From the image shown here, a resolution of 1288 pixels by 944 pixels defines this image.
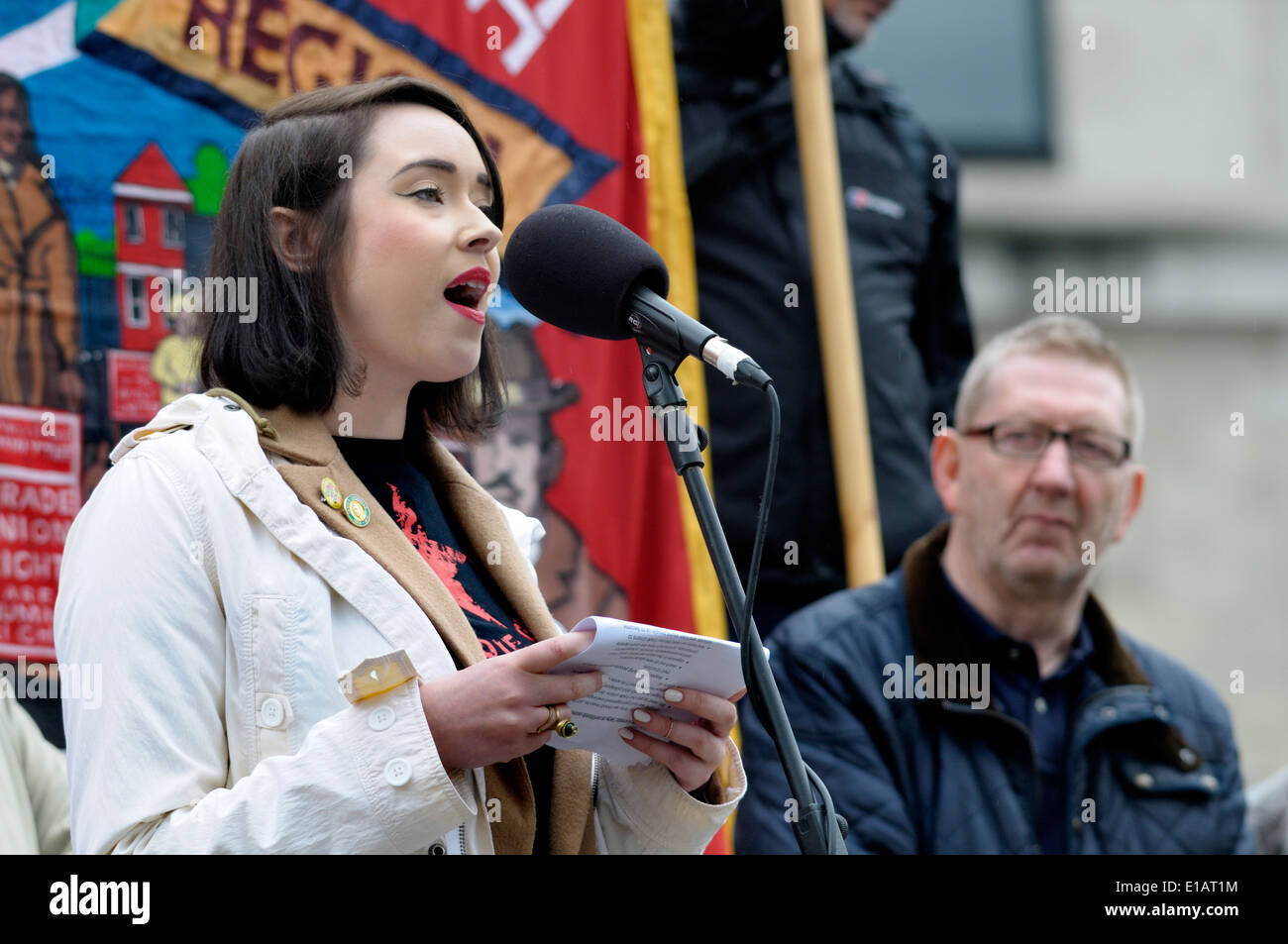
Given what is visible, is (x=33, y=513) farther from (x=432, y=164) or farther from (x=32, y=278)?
(x=432, y=164)

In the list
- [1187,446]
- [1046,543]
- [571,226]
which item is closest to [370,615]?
[571,226]

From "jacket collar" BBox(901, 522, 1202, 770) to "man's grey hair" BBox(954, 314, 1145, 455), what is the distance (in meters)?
0.30

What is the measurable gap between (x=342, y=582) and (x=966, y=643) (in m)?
1.59

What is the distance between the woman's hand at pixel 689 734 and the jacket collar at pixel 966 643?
3.87 ft

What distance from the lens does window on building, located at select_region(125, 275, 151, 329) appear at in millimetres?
2947

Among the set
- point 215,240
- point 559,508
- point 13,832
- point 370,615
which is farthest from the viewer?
point 559,508

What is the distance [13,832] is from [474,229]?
138cm

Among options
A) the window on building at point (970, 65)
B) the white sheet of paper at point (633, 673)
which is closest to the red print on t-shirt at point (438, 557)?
the white sheet of paper at point (633, 673)

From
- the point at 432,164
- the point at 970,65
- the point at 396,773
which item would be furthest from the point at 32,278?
the point at 970,65

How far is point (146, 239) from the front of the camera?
2.97m

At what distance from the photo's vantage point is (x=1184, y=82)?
7047 millimetres

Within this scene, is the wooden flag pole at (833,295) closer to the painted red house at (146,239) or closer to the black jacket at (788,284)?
the black jacket at (788,284)

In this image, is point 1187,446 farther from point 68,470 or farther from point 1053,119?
point 68,470

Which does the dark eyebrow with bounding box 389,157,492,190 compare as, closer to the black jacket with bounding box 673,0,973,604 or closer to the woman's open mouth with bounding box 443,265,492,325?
the woman's open mouth with bounding box 443,265,492,325
